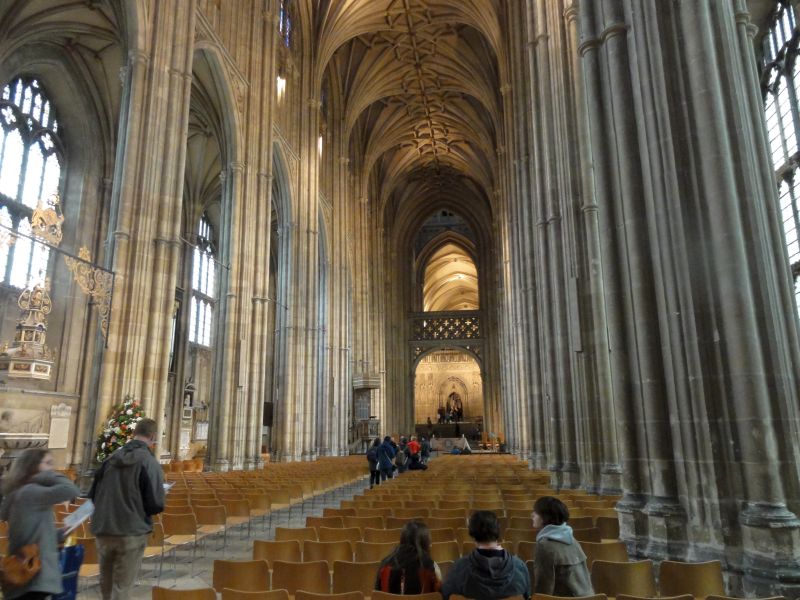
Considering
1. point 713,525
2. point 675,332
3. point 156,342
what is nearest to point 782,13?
point 675,332

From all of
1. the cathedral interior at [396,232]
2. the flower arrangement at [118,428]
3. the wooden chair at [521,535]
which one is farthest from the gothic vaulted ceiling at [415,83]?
the wooden chair at [521,535]

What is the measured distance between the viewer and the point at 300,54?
26.0 metres

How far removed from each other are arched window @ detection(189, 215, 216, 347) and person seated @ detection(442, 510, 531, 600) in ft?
90.7

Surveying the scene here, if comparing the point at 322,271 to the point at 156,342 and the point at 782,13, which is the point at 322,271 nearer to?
the point at 156,342

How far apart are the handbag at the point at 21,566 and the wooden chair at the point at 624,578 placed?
130 inches

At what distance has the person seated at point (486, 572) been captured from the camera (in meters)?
2.85

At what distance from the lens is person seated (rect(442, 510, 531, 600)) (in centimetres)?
285

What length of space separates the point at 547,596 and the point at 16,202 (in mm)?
21119

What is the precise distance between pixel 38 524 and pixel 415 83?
3521cm

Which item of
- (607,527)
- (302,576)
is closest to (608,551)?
(607,527)

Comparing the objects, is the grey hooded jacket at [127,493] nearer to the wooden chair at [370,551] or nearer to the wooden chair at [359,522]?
the wooden chair at [370,551]

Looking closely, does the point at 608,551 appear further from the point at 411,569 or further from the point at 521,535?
the point at 411,569

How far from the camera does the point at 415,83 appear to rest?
34750 millimetres

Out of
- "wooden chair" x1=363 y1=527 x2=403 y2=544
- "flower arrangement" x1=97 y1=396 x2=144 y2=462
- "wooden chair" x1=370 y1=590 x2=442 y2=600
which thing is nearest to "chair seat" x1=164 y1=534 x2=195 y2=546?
"wooden chair" x1=363 y1=527 x2=403 y2=544
